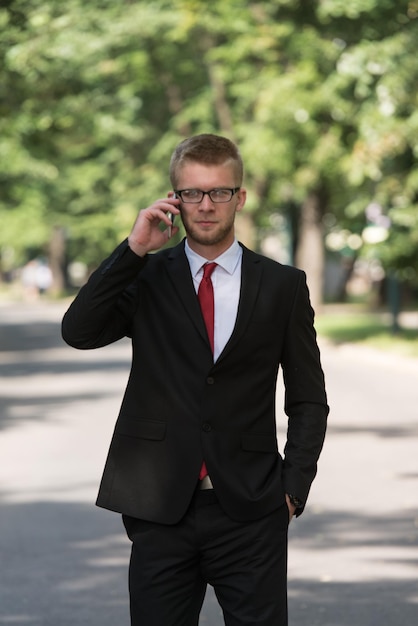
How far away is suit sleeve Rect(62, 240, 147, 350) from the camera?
3.90 m

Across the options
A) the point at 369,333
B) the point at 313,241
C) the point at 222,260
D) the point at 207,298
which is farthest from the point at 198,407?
the point at 313,241

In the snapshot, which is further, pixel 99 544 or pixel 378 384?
pixel 378 384

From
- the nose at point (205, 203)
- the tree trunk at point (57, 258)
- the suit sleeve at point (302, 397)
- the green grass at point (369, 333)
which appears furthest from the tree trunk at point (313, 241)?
the tree trunk at point (57, 258)

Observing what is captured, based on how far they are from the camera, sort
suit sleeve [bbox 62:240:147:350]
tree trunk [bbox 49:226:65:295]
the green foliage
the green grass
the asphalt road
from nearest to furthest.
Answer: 1. suit sleeve [bbox 62:240:147:350]
2. the asphalt road
3. the green foliage
4. the green grass
5. tree trunk [bbox 49:226:65:295]

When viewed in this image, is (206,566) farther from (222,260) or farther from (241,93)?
(241,93)

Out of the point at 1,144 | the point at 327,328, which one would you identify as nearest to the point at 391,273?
the point at 327,328

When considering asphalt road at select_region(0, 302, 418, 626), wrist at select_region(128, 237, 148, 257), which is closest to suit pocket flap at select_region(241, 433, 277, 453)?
wrist at select_region(128, 237, 148, 257)

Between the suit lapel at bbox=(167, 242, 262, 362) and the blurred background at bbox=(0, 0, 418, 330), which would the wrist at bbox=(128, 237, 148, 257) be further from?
the blurred background at bbox=(0, 0, 418, 330)

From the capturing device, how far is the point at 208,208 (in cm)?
391

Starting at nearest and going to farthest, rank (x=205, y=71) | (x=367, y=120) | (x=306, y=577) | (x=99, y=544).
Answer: (x=306, y=577), (x=99, y=544), (x=367, y=120), (x=205, y=71)

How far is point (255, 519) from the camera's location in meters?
3.95

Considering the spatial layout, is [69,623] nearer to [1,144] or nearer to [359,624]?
[359,624]

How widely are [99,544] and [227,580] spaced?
4.37 metres

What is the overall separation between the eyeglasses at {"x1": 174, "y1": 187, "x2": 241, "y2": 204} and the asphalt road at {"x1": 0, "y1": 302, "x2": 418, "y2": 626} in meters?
2.91
